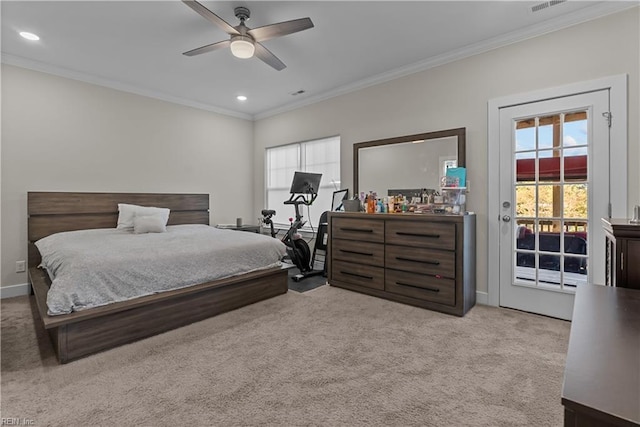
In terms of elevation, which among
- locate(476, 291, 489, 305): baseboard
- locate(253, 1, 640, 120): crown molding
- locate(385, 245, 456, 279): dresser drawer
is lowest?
locate(476, 291, 489, 305): baseboard

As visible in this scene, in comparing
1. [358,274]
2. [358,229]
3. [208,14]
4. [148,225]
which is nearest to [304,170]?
[358,229]

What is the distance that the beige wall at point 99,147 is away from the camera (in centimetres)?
342

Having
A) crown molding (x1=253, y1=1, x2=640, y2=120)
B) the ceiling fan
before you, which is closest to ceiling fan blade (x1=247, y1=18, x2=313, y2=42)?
the ceiling fan

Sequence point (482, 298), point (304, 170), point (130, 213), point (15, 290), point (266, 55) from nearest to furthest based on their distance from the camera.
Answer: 1. point (266, 55)
2. point (482, 298)
3. point (15, 290)
4. point (130, 213)
5. point (304, 170)

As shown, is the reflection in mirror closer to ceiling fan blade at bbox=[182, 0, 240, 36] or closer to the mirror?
the mirror

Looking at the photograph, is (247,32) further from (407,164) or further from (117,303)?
(117,303)

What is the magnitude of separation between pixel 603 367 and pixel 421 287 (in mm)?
2410

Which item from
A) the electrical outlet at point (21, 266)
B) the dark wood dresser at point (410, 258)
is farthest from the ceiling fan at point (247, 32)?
the electrical outlet at point (21, 266)

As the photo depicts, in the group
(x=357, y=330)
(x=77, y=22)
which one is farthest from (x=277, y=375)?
(x=77, y=22)

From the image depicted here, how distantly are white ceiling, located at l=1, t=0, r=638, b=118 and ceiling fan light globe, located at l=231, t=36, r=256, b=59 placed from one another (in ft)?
0.86

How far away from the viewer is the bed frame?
6.92 ft

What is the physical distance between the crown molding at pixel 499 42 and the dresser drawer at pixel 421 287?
2.35 m

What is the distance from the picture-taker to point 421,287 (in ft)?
10.0

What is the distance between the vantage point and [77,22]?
274cm
